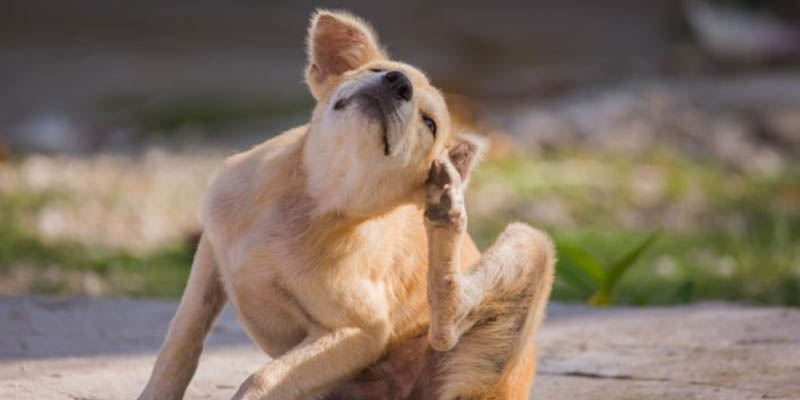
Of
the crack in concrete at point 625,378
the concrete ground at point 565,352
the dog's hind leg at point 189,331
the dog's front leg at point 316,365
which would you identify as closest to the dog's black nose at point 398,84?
the dog's front leg at point 316,365

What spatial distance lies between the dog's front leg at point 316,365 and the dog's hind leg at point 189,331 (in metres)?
0.35

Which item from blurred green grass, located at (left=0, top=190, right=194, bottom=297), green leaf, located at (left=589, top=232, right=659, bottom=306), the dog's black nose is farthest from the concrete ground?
the dog's black nose

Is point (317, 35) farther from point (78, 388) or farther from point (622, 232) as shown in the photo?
point (622, 232)

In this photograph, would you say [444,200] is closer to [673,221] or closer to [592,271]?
[592,271]

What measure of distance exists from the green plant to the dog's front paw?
6.52ft

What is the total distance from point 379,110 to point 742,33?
9357 millimetres

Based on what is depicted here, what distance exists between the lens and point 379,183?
317cm

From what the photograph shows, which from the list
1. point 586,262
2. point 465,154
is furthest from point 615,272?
point 465,154

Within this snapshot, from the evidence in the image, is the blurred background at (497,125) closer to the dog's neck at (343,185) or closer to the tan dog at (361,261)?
the tan dog at (361,261)

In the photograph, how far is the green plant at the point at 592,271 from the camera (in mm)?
5086

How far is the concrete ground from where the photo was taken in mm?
3615

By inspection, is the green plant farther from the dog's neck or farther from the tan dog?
the dog's neck

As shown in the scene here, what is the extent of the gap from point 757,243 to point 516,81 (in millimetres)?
5459

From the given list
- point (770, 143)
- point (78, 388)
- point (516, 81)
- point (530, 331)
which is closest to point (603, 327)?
point (530, 331)
